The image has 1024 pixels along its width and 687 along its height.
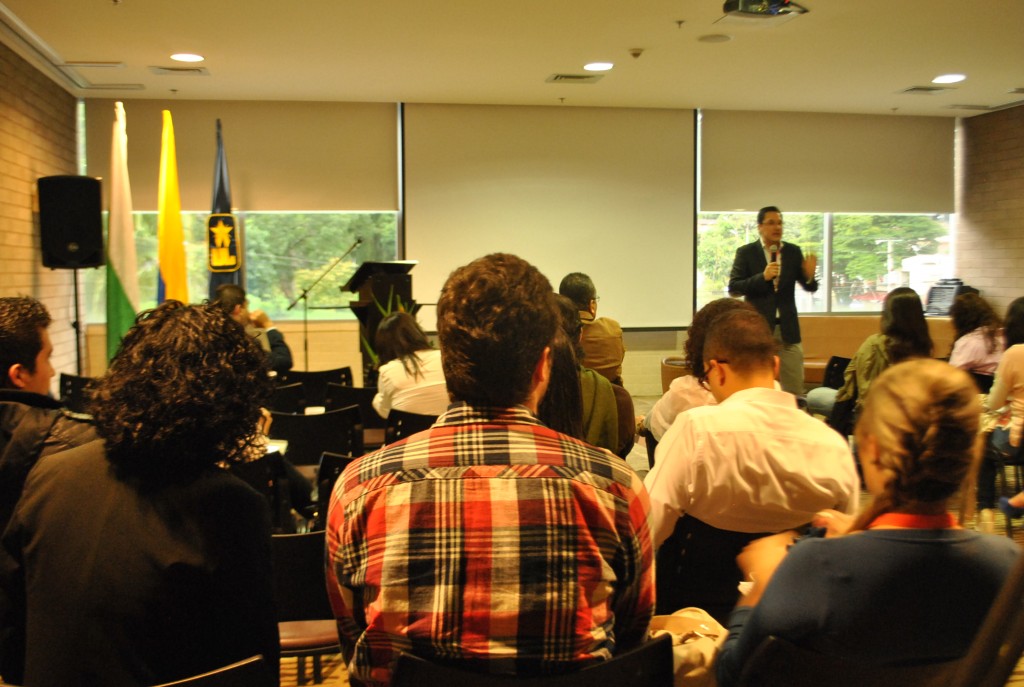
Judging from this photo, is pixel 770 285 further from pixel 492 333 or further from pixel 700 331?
pixel 492 333

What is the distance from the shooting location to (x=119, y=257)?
272 inches

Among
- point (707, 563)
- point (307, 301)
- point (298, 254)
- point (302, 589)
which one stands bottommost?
point (302, 589)

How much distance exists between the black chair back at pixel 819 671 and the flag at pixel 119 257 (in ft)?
21.1

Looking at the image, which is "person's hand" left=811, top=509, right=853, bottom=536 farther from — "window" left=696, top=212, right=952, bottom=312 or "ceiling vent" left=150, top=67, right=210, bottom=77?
"window" left=696, top=212, right=952, bottom=312

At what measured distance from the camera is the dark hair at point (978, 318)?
4.74 metres

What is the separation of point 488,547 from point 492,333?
30 cm

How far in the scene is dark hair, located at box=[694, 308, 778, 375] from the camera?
2129 mm

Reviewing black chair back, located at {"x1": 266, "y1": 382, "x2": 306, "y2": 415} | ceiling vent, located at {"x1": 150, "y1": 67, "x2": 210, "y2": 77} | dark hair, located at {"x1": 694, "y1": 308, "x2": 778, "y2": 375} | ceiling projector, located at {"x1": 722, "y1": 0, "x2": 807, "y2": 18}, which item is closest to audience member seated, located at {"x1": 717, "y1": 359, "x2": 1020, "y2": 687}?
dark hair, located at {"x1": 694, "y1": 308, "x2": 778, "y2": 375}

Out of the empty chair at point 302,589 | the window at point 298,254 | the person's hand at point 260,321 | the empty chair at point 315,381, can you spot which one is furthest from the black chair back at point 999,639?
the window at point 298,254

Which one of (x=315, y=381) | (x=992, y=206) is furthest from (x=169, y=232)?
(x=992, y=206)

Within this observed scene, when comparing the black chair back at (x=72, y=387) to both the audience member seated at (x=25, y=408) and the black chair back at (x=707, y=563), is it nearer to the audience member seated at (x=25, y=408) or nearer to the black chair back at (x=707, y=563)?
the audience member seated at (x=25, y=408)

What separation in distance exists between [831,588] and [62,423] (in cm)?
138

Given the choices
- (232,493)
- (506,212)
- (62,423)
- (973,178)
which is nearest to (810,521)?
(232,493)

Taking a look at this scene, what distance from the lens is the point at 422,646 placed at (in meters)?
1.20
